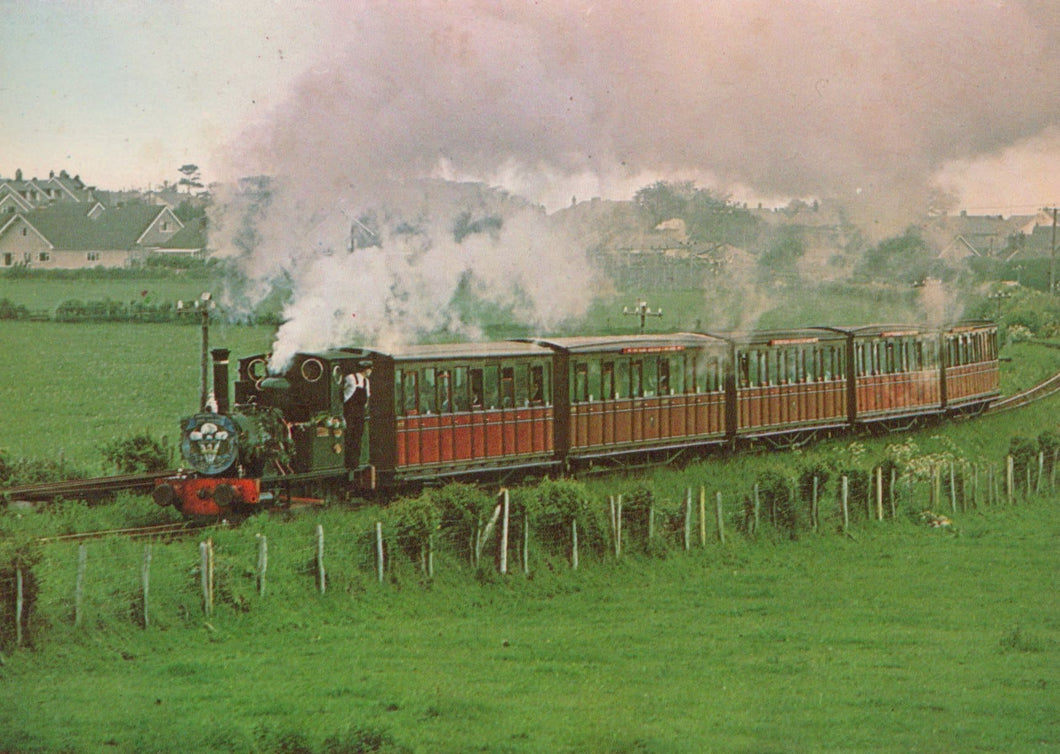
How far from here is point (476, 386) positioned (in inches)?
758

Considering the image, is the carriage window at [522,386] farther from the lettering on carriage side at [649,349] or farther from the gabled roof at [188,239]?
the gabled roof at [188,239]

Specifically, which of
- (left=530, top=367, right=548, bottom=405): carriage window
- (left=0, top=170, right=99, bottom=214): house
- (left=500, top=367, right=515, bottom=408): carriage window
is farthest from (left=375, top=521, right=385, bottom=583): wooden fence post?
(left=0, top=170, right=99, bottom=214): house

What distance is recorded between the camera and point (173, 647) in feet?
41.0

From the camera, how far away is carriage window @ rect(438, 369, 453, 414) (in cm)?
1877

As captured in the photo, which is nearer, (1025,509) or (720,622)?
(720,622)

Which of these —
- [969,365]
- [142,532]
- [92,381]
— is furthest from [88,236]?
[969,365]

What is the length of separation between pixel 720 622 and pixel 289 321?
354 inches

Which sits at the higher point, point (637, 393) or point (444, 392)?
point (444, 392)

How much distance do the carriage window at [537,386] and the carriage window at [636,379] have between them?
2.41 meters

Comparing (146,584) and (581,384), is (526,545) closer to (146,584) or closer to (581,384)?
(146,584)

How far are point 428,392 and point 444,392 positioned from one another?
332 millimetres

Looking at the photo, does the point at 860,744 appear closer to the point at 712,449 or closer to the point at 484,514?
the point at 484,514

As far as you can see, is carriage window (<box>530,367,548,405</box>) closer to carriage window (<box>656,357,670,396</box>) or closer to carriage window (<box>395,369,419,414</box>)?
carriage window (<box>395,369,419,414</box>)

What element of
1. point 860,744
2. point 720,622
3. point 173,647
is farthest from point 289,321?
point 860,744
